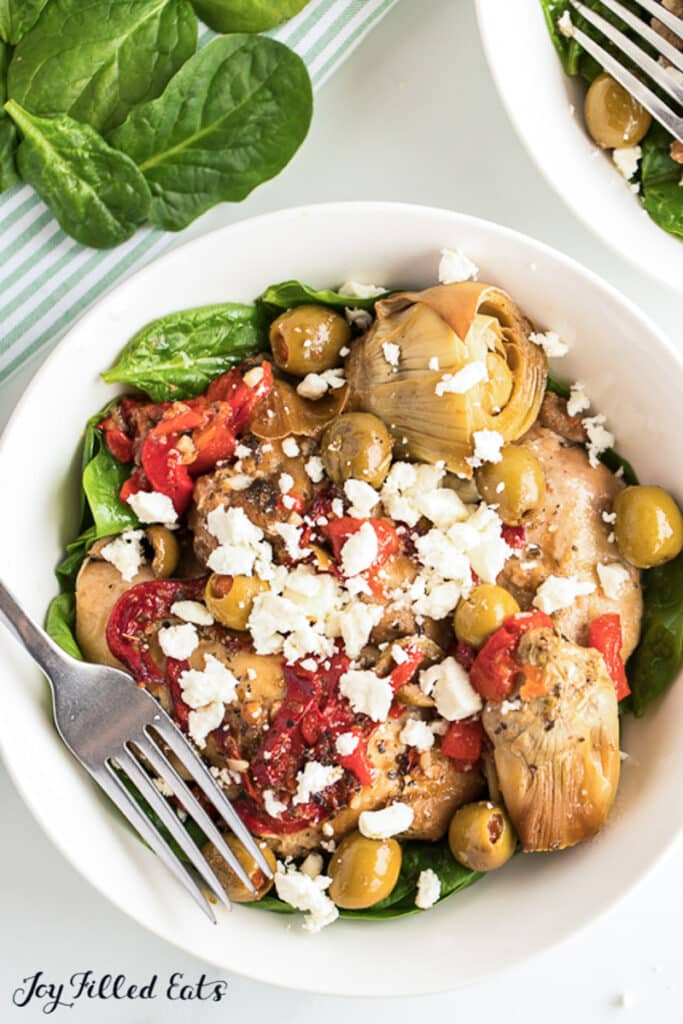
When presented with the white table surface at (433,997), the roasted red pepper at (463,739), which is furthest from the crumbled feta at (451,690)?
the white table surface at (433,997)

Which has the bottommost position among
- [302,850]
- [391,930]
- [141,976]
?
[141,976]

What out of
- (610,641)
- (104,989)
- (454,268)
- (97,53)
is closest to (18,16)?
(97,53)

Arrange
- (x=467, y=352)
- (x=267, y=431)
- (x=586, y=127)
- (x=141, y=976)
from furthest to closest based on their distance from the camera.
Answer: (x=141, y=976) → (x=586, y=127) → (x=267, y=431) → (x=467, y=352)

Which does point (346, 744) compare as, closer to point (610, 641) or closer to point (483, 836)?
point (483, 836)

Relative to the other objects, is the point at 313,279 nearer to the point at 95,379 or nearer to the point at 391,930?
the point at 95,379

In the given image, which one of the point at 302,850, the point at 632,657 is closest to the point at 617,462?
the point at 632,657

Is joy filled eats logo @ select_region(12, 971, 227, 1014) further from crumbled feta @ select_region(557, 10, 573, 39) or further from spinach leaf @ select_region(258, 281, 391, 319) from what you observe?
crumbled feta @ select_region(557, 10, 573, 39)

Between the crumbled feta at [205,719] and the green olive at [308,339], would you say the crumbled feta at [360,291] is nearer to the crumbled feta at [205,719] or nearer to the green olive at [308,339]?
the green olive at [308,339]
